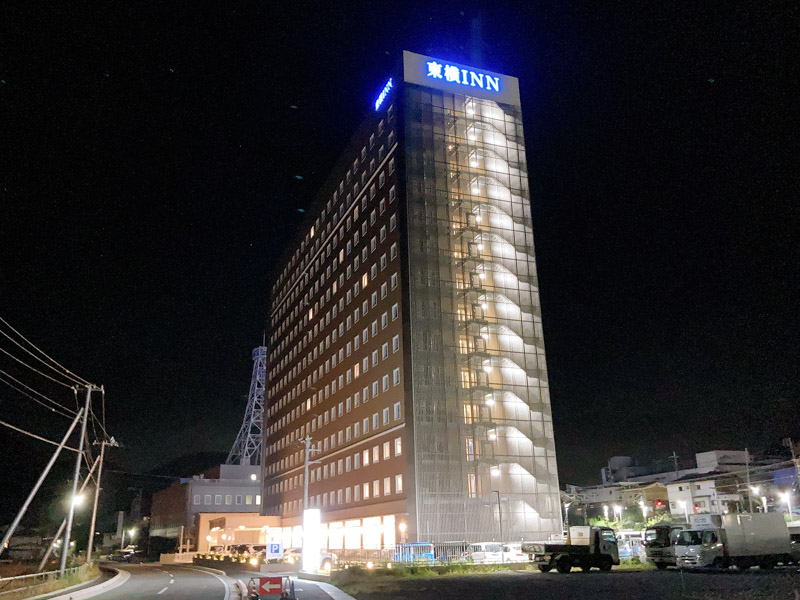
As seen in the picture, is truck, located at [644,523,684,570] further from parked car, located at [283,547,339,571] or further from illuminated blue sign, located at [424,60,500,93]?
illuminated blue sign, located at [424,60,500,93]

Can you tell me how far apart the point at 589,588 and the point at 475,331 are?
143 ft

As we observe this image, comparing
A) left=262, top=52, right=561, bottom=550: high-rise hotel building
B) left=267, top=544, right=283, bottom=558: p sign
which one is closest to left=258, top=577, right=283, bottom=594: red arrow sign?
left=267, top=544, right=283, bottom=558: p sign

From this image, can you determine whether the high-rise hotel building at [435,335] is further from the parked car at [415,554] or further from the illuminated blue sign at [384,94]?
the parked car at [415,554]

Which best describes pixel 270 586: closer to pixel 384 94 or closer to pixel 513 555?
pixel 513 555

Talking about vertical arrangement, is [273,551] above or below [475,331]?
below

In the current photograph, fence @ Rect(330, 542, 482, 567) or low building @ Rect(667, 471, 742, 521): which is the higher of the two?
low building @ Rect(667, 471, 742, 521)

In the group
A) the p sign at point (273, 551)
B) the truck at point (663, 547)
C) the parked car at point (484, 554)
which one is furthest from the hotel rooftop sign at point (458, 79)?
the truck at point (663, 547)

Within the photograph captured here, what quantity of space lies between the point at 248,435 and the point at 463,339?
76626 mm

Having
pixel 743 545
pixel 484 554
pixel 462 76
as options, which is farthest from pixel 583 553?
pixel 462 76

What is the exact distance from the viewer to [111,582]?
40719mm

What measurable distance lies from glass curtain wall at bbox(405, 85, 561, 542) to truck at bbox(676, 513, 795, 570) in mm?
24736

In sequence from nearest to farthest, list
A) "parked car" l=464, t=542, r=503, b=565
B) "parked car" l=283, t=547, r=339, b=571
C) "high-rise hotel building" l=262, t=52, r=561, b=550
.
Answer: "parked car" l=464, t=542, r=503, b=565 → "parked car" l=283, t=547, r=339, b=571 → "high-rise hotel building" l=262, t=52, r=561, b=550

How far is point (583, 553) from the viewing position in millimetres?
36312

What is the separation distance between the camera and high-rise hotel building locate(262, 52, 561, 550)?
205 ft
